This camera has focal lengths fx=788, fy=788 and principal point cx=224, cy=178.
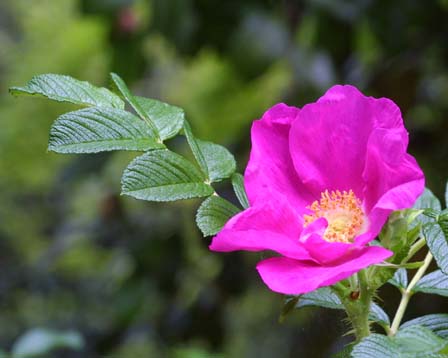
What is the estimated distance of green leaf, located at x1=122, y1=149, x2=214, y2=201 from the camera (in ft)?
1.20

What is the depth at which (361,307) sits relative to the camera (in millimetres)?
352

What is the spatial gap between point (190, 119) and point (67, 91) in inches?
36.7

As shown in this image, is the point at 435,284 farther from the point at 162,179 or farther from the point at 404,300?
the point at 162,179

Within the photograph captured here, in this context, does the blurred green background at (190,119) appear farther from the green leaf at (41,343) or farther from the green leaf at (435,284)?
the green leaf at (435,284)

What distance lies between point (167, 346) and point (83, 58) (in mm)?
736

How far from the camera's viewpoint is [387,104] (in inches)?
15.1

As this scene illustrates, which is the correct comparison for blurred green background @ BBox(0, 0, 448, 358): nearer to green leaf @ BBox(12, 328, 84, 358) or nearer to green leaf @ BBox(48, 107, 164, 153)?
green leaf @ BBox(12, 328, 84, 358)

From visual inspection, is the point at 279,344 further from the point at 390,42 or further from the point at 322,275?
the point at 322,275

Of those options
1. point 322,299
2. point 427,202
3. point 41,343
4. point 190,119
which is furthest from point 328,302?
point 190,119

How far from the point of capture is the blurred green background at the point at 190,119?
1234mm

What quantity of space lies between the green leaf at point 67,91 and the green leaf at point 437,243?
17cm

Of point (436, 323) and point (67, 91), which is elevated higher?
point (67, 91)

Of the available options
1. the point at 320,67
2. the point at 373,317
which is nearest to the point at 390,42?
the point at 320,67

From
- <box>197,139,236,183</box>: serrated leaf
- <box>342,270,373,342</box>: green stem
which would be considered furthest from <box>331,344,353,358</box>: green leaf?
<box>197,139,236,183</box>: serrated leaf
